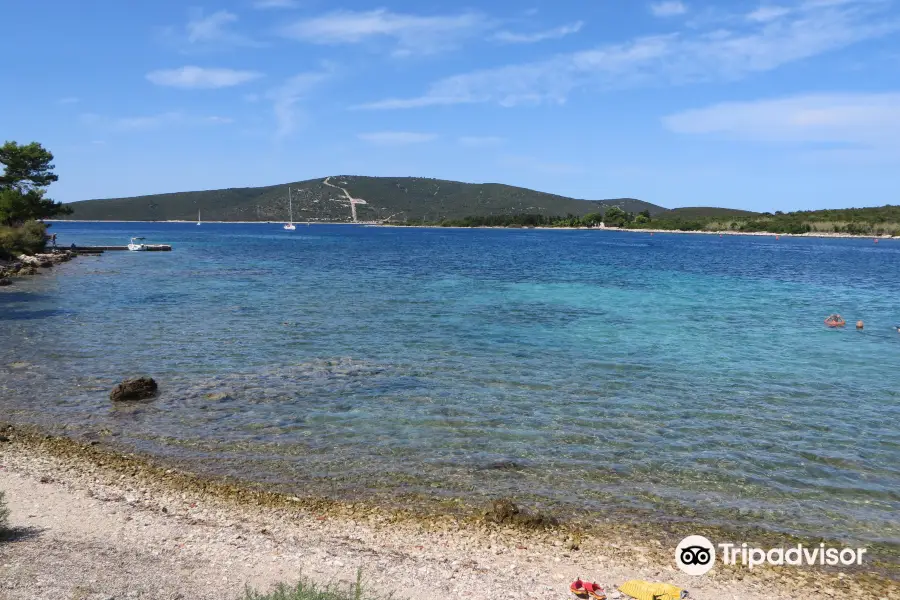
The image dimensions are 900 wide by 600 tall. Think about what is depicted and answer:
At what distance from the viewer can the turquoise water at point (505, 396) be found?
11609 millimetres

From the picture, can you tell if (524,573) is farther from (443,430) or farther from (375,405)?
(375,405)

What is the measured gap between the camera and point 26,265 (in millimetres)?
51438

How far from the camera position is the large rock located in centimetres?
1628

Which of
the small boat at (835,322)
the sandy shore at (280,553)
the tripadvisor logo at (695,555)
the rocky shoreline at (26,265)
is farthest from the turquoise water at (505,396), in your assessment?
the rocky shoreline at (26,265)

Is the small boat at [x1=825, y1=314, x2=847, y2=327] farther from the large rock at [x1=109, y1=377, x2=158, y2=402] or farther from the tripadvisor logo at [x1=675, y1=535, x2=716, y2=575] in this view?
the large rock at [x1=109, y1=377, x2=158, y2=402]

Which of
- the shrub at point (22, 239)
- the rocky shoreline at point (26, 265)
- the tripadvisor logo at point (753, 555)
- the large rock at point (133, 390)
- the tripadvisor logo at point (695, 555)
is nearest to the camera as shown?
the tripadvisor logo at point (695, 555)

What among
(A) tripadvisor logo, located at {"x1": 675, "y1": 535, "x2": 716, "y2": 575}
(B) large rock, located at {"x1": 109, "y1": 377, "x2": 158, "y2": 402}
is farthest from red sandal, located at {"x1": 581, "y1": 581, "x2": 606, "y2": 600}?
(B) large rock, located at {"x1": 109, "y1": 377, "x2": 158, "y2": 402}

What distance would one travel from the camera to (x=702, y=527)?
33.3 ft

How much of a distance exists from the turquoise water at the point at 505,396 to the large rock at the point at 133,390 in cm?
59

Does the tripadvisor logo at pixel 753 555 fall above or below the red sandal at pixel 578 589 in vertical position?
below

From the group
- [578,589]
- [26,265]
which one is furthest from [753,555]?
[26,265]

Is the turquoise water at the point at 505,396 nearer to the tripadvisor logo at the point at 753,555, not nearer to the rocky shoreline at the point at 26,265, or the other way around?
the tripadvisor logo at the point at 753,555

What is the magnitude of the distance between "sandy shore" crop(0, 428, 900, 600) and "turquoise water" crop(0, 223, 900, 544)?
124 centimetres

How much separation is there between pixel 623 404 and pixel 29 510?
44.6 feet
